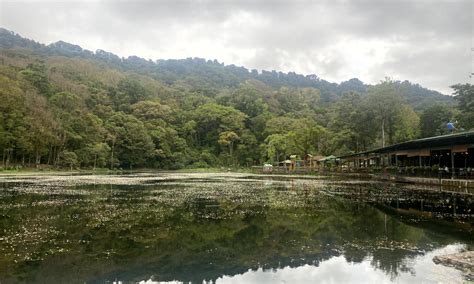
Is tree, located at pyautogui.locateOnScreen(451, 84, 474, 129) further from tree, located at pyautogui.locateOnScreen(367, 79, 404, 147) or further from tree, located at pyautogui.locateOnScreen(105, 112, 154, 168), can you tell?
tree, located at pyautogui.locateOnScreen(105, 112, 154, 168)

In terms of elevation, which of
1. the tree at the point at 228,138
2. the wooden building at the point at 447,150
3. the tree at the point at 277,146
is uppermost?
the tree at the point at 228,138

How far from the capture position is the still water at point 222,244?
750 centimetres

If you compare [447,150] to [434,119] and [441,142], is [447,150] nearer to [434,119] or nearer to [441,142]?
[441,142]

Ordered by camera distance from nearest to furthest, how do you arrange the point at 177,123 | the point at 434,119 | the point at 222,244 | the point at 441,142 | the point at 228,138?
1. the point at 222,244
2. the point at 441,142
3. the point at 434,119
4. the point at 228,138
5. the point at 177,123

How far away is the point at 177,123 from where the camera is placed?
9706 cm

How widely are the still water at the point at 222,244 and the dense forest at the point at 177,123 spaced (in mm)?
35172

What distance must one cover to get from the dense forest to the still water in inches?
1385

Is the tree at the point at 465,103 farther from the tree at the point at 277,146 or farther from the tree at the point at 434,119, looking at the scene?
the tree at the point at 277,146

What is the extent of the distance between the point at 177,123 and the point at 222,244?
88.6m

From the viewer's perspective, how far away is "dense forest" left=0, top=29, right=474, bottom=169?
182 feet

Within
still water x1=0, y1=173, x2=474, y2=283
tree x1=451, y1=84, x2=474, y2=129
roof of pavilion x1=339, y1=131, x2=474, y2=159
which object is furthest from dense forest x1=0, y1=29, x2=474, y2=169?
still water x1=0, y1=173, x2=474, y2=283

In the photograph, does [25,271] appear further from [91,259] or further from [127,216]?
[127,216]

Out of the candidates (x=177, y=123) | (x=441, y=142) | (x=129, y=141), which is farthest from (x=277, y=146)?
(x=441, y=142)

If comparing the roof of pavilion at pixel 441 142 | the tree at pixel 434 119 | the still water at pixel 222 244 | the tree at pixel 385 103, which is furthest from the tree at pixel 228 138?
the still water at pixel 222 244
